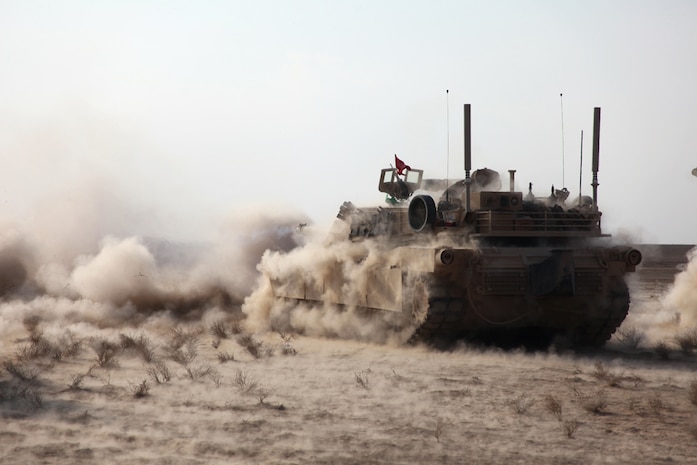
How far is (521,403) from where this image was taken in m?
10.3

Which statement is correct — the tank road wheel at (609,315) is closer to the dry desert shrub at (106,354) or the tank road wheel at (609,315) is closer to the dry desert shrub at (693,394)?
the dry desert shrub at (693,394)

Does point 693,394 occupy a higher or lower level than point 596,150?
lower

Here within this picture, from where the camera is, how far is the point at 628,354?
15367 mm

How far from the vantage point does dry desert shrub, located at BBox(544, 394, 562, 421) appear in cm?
969

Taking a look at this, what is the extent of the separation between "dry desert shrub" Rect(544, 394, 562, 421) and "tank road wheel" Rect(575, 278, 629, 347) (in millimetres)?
5433

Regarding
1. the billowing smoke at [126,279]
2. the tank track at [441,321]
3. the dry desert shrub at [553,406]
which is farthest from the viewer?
the billowing smoke at [126,279]

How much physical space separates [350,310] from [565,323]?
12.7 ft

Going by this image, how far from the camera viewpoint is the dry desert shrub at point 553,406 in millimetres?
9687

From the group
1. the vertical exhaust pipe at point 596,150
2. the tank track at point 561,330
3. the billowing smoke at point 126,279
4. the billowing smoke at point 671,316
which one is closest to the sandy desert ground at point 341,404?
the tank track at point 561,330

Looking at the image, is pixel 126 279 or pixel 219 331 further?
pixel 126 279

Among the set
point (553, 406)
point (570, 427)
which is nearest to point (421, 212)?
point (553, 406)

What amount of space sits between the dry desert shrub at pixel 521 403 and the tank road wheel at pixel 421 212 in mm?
5304

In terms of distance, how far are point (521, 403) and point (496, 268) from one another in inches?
180

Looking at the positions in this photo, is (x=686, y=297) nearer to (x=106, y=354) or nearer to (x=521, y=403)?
(x=521, y=403)
